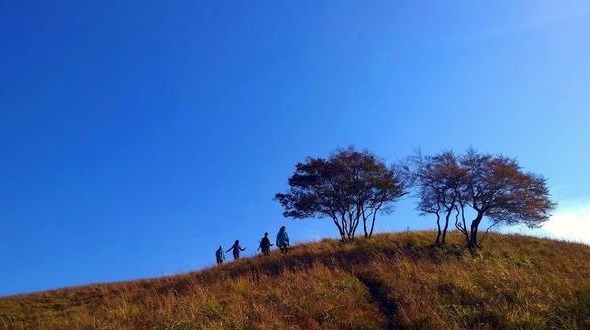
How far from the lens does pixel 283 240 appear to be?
34.2m

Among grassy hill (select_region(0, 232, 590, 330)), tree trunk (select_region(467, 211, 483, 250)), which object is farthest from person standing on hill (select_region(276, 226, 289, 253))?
grassy hill (select_region(0, 232, 590, 330))

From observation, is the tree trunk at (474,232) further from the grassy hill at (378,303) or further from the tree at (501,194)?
the grassy hill at (378,303)

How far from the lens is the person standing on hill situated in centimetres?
3414

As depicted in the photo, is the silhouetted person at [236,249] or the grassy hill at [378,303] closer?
the grassy hill at [378,303]

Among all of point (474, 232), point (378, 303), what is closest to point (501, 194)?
point (474, 232)

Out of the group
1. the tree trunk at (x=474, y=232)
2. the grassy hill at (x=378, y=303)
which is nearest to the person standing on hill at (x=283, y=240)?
the tree trunk at (x=474, y=232)

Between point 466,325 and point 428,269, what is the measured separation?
5923 mm

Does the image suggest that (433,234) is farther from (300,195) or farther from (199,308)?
(199,308)

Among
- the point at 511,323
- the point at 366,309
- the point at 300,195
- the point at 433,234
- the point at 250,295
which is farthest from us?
the point at 300,195

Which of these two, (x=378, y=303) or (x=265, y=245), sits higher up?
(x=265, y=245)

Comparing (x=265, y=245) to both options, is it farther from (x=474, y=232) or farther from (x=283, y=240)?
(x=474, y=232)

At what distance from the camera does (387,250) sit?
30.8 metres

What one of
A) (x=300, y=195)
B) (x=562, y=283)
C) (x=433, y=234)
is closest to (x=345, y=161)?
(x=300, y=195)

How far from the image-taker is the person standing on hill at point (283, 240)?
34.1 meters
